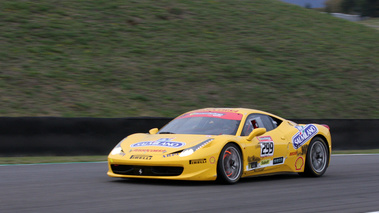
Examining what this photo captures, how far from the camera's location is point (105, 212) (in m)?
5.52

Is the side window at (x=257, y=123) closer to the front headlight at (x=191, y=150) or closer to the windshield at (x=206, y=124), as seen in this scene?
the windshield at (x=206, y=124)

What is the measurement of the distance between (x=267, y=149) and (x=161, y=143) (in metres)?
1.78

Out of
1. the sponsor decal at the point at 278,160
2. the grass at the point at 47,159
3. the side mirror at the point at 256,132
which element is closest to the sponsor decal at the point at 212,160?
the side mirror at the point at 256,132

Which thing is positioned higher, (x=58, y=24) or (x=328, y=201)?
(x=58, y=24)

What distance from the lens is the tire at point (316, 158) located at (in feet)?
31.1

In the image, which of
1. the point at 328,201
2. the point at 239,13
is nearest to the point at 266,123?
the point at 328,201

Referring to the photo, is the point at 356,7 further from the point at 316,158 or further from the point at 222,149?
the point at 222,149

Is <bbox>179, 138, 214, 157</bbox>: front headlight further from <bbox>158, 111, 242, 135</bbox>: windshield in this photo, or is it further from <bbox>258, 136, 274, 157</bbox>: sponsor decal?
<bbox>258, 136, 274, 157</bbox>: sponsor decal

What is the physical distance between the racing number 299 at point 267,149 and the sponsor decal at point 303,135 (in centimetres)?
67

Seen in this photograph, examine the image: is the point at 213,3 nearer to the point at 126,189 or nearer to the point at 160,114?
the point at 160,114

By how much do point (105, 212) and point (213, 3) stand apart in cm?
2934

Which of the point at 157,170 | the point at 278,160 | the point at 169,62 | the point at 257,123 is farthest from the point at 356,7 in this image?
the point at 157,170

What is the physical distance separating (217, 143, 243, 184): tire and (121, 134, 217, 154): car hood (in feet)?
1.14

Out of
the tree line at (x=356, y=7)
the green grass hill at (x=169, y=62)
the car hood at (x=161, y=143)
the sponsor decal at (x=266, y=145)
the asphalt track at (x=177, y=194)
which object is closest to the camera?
the asphalt track at (x=177, y=194)
